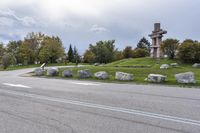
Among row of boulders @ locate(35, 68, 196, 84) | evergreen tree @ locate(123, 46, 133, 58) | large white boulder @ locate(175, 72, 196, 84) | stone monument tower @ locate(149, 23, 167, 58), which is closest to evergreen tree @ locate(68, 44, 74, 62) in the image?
evergreen tree @ locate(123, 46, 133, 58)

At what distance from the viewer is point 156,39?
45219 mm

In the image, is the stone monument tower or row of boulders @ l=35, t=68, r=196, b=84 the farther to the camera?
the stone monument tower

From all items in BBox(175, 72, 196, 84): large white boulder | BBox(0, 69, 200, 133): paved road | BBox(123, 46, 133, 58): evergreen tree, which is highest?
BBox(123, 46, 133, 58): evergreen tree

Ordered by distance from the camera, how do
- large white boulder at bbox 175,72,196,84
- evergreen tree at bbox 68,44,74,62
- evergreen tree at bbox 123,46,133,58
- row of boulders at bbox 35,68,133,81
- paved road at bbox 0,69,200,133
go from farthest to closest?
evergreen tree at bbox 68,44,74,62 → evergreen tree at bbox 123,46,133,58 → row of boulders at bbox 35,68,133,81 → large white boulder at bbox 175,72,196,84 → paved road at bbox 0,69,200,133

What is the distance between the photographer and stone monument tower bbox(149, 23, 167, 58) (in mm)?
43903

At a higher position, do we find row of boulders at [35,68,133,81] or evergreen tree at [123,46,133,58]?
evergreen tree at [123,46,133,58]

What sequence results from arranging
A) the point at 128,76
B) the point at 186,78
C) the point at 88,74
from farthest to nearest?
the point at 88,74, the point at 128,76, the point at 186,78

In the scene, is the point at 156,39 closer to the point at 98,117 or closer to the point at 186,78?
the point at 186,78

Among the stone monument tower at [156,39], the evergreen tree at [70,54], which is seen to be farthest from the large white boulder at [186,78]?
the evergreen tree at [70,54]

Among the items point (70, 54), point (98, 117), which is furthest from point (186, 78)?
point (70, 54)

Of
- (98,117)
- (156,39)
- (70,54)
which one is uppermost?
(70,54)

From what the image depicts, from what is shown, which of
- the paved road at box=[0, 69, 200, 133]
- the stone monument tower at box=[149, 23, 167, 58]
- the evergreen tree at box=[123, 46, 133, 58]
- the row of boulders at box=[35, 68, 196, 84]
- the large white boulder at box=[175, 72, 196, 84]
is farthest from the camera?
the evergreen tree at box=[123, 46, 133, 58]

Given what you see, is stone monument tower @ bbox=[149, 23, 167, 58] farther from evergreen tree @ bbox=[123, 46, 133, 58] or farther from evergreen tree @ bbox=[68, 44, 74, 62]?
evergreen tree @ bbox=[68, 44, 74, 62]

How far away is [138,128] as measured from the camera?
5.38 m
